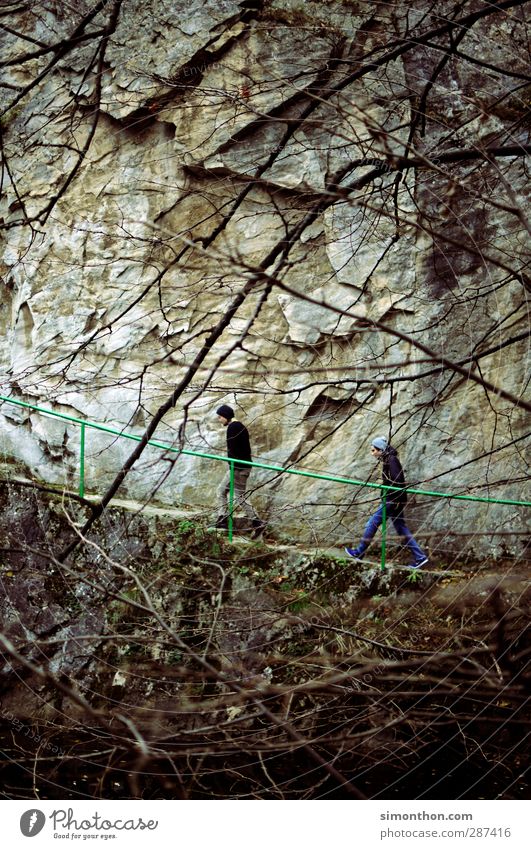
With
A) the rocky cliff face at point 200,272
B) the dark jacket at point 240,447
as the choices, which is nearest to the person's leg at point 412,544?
the rocky cliff face at point 200,272

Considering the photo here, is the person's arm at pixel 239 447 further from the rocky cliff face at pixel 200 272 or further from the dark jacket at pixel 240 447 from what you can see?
the rocky cliff face at pixel 200 272

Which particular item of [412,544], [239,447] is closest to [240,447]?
[239,447]

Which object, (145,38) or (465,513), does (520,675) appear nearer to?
(465,513)

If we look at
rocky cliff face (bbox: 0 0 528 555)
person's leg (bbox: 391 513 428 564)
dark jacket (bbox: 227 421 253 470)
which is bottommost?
person's leg (bbox: 391 513 428 564)

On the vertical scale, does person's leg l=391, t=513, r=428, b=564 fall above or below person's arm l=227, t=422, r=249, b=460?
below

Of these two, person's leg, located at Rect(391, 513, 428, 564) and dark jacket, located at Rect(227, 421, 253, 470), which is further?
dark jacket, located at Rect(227, 421, 253, 470)

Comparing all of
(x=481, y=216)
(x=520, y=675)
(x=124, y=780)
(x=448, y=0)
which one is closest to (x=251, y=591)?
(x=124, y=780)

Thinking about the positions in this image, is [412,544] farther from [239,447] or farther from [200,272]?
[200,272]

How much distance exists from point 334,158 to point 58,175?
2.13 meters

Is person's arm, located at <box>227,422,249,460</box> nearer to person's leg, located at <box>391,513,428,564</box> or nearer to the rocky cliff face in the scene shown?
the rocky cliff face

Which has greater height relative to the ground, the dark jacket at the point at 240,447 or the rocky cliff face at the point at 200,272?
the rocky cliff face at the point at 200,272

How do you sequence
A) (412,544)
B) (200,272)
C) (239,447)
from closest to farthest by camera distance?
(412,544) → (200,272) → (239,447)

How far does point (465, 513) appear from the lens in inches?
223

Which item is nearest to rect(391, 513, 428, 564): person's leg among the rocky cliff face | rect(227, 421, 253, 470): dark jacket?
the rocky cliff face
